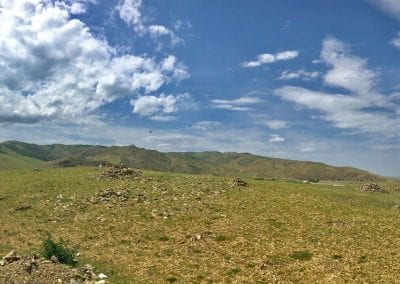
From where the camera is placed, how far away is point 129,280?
2991 centimetres

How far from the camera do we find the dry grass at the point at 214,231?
3136 centimetres

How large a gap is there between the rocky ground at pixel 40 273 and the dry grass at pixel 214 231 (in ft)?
6.64

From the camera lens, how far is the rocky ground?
83.3ft

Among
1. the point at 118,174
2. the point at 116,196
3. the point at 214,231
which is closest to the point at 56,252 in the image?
the point at 214,231

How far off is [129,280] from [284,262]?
10716mm

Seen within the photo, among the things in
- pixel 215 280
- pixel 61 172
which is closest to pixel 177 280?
pixel 215 280

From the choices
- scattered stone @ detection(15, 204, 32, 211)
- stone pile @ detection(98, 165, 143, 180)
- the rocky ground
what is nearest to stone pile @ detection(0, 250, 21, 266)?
the rocky ground

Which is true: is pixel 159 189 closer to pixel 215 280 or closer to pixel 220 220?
pixel 220 220

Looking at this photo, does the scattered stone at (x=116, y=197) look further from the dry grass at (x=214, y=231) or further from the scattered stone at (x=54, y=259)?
the scattered stone at (x=54, y=259)

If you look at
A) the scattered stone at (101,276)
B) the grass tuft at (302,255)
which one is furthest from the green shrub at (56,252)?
the grass tuft at (302,255)

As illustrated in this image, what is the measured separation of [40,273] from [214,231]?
55.8 ft

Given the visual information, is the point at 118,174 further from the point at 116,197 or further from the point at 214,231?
the point at 214,231

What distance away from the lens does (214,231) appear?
40000 millimetres

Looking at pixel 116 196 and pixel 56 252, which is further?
pixel 116 196
